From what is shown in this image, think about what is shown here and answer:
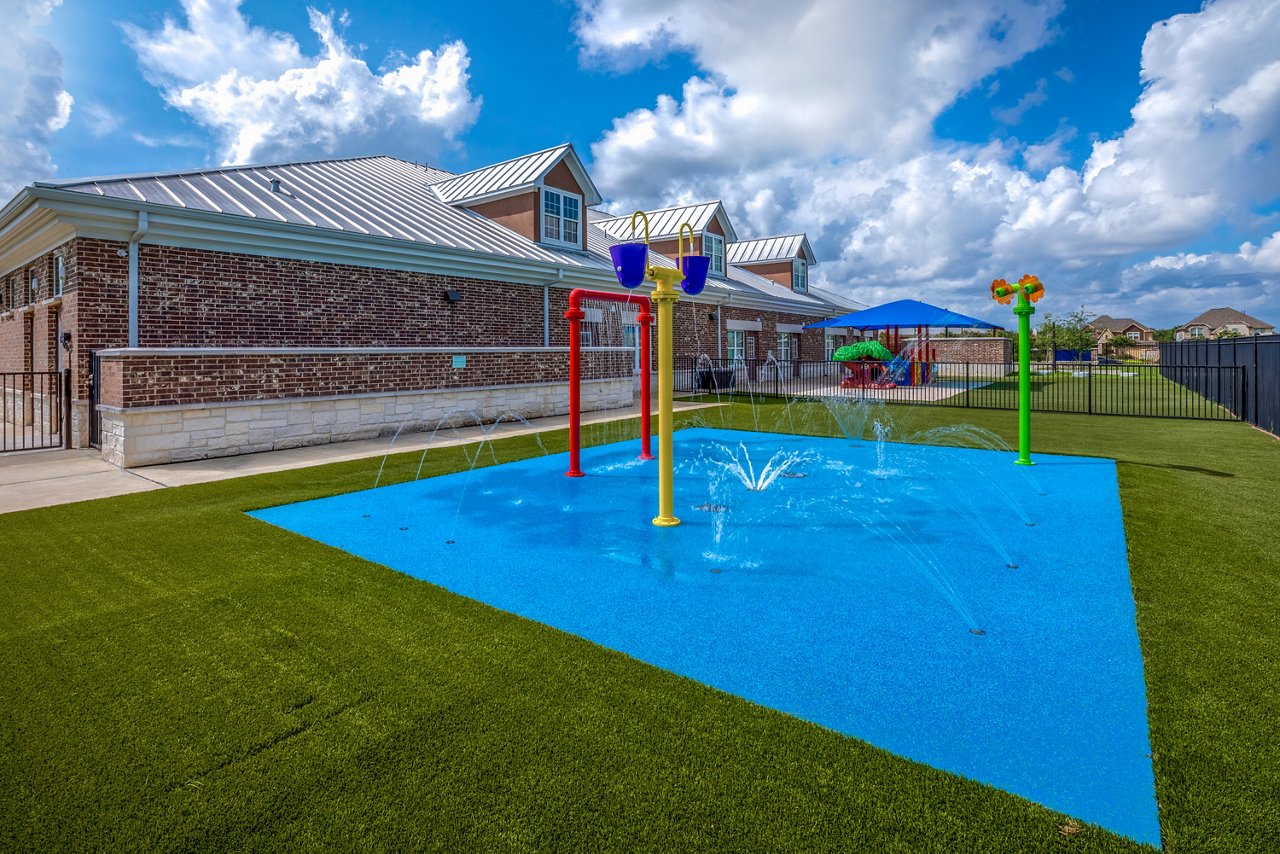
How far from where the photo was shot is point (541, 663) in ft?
11.4

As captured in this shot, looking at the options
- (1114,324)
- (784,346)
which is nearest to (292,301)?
(784,346)

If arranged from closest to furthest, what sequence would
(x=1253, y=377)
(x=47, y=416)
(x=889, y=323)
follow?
(x=47, y=416) → (x=1253, y=377) → (x=889, y=323)

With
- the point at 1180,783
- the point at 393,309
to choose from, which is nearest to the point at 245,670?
the point at 1180,783

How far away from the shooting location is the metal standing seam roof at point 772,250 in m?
33.8

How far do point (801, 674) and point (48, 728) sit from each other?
11.6 ft

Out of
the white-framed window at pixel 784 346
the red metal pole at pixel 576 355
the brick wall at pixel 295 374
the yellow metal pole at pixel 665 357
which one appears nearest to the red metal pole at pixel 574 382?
the red metal pole at pixel 576 355

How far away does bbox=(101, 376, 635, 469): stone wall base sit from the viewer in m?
9.63

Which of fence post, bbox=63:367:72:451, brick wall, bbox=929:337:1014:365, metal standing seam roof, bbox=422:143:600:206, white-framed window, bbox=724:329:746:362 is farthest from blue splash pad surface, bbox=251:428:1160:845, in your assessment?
brick wall, bbox=929:337:1014:365

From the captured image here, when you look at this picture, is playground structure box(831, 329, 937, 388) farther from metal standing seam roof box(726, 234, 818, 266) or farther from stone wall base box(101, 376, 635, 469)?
stone wall base box(101, 376, 635, 469)

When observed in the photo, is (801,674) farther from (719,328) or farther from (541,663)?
(719,328)

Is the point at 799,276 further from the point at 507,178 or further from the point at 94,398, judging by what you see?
the point at 94,398

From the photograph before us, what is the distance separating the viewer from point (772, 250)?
3428 cm

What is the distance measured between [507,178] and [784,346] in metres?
16.1

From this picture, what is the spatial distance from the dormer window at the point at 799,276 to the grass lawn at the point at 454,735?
30492 mm
